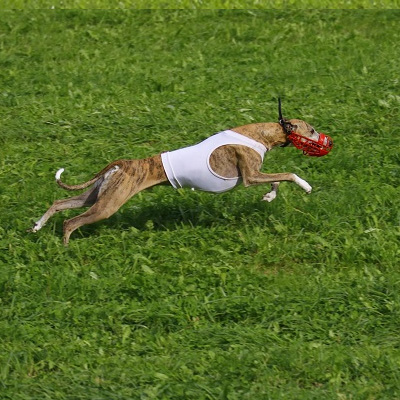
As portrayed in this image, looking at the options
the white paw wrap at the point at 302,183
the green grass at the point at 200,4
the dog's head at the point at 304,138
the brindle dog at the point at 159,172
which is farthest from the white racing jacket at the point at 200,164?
the green grass at the point at 200,4

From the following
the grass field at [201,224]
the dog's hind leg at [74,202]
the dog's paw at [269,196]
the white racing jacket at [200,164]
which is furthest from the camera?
the dog's paw at [269,196]

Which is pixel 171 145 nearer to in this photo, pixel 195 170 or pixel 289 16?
pixel 195 170

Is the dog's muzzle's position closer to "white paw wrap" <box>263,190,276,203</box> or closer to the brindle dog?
the brindle dog

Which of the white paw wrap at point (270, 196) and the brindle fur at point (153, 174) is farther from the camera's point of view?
the white paw wrap at point (270, 196)

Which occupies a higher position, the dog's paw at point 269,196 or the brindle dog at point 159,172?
the brindle dog at point 159,172

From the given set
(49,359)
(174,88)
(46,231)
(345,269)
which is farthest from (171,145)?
(49,359)

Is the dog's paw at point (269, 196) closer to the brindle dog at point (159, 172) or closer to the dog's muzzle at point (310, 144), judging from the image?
the brindle dog at point (159, 172)

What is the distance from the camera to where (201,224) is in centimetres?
919

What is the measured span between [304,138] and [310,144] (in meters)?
0.08

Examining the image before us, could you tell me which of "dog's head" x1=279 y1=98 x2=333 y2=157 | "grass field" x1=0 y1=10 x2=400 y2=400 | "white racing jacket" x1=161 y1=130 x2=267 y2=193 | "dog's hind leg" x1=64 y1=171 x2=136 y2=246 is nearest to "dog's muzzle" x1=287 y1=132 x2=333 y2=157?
"dog's head" x1=279 y1=98 x2=333 y2=157

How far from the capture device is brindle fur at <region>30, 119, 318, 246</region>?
8742mm

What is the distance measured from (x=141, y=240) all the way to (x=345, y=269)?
179cm

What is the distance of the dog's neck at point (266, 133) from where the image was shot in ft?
29.2

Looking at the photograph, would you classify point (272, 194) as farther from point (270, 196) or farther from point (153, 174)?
point (153, 174)
